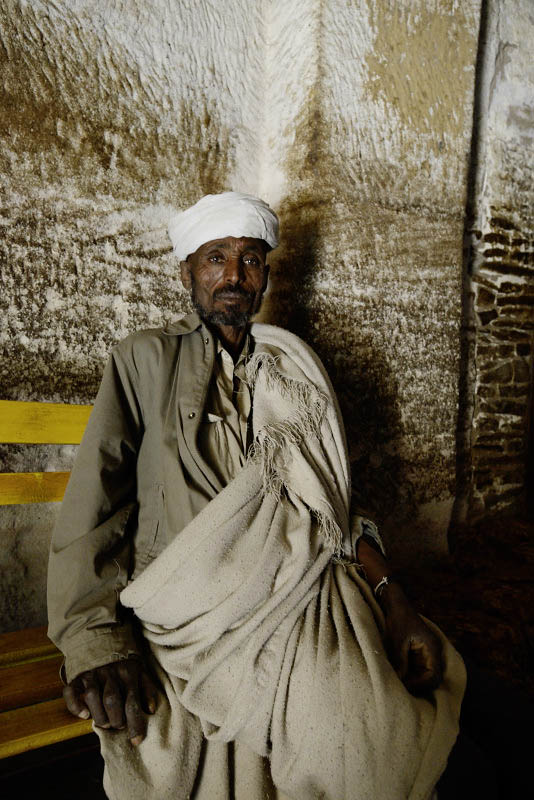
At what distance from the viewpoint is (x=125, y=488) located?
1.31 metres

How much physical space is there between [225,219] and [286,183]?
78 centimetres

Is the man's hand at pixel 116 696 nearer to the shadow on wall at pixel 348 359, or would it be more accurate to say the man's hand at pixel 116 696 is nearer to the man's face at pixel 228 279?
the man's face at pixel 228 279

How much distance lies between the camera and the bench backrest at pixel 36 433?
158cm

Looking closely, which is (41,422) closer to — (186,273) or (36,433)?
(36,433)

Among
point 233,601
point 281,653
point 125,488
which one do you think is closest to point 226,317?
point 125,488

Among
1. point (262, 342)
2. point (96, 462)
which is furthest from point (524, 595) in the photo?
point (96, 462)

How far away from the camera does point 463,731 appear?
1116mm

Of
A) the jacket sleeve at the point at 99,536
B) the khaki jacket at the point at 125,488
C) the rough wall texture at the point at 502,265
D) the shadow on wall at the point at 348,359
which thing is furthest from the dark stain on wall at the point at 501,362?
the jacket sleeve at the point at 99,536

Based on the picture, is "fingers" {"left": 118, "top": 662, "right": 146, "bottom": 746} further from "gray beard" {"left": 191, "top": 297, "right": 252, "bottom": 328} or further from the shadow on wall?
the shadow on wall

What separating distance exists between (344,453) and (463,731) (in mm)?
709

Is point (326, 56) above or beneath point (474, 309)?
above

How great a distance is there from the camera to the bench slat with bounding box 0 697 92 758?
1015mm

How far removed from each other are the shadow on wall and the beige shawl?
0.88 m

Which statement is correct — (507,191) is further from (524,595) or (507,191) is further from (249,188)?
(524,595)
